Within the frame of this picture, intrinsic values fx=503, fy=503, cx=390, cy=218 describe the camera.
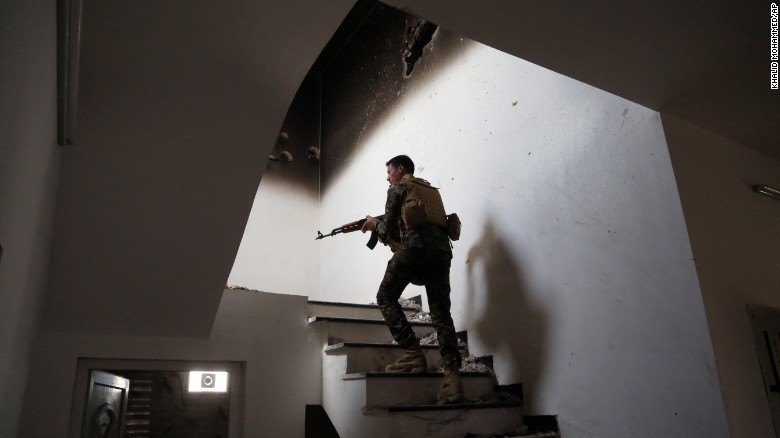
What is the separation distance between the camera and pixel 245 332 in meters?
3.08

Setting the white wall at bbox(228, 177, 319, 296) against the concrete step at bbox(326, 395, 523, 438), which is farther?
the white wall at bbox(228, 177, 319, 296)

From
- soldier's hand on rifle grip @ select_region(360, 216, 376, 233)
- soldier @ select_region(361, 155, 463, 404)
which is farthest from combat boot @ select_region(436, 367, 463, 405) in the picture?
soldier's hand on rifle grip @ select_region(360, 216, 376, 233)

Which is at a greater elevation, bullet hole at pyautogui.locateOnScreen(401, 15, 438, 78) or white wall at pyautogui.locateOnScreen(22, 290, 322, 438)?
bullet hole at pyautogui.locateOnScreen(401, 15, 438, 78)

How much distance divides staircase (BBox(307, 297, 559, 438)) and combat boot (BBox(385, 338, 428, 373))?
0.06 m

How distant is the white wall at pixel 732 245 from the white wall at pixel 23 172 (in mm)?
2399

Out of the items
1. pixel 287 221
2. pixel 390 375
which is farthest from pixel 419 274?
pixel 287 221

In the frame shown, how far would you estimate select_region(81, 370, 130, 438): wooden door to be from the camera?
2645 mm

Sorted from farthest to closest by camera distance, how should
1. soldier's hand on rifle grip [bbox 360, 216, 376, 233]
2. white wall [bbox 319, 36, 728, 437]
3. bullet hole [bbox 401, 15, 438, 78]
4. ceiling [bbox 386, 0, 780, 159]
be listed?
1. bullet hole [bbox 401, 15, 438, 78]
2. soldier's hand on rifle grip [bbox 360, 216, 376, 233]
3. white wall [bbox 319, 36, 728, 437]
4. ceiling [bbox 386, 0, 780, 159]

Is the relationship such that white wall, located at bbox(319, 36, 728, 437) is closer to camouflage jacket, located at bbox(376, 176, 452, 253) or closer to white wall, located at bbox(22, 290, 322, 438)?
camouflage jacket, located at bbox(376, 176, 452, 253)

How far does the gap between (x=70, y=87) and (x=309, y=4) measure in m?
0.85

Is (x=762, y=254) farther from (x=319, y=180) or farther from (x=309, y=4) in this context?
(x=319, y=180)

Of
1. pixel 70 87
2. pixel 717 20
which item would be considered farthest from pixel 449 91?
pixel 70 87

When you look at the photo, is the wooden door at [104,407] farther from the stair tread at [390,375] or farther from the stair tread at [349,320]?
the stair tread at [390,375]

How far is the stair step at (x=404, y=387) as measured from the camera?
2.70 metres
